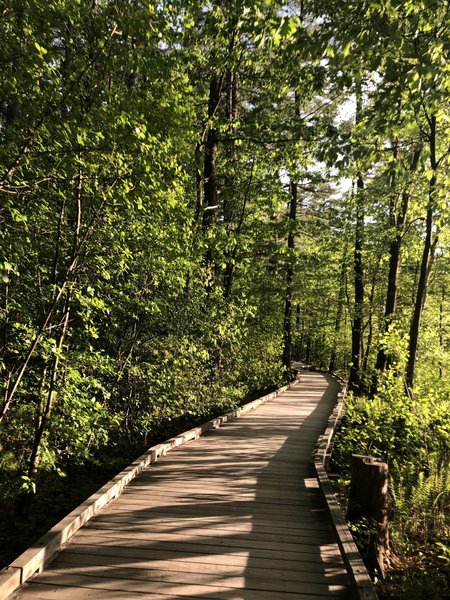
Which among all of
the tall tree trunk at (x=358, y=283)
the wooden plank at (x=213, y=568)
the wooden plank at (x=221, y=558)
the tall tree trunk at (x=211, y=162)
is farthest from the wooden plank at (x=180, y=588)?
the tall tree trunk at (x=358, y=283)

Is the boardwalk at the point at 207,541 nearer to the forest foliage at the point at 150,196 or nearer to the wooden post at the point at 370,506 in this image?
the wooden post at the point at 370,506

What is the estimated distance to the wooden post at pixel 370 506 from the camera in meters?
3.98

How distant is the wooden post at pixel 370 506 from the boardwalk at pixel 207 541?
0.36m

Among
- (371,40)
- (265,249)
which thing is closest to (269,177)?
(265,249)

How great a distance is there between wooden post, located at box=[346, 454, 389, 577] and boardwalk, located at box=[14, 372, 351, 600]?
361 millimetres

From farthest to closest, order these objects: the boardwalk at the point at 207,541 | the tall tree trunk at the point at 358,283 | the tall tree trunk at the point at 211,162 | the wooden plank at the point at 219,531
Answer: the tall tree trunk at the point at 358,283
the tall tree trunk at the point at 211,162
the wooden plank at the point at 219,531
the boardwalk at the point at 207,541

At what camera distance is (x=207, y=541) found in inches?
159

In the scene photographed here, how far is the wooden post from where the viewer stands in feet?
13.1

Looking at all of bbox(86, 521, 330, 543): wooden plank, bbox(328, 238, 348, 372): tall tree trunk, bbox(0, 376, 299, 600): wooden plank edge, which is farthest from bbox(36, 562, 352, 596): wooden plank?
bbox(328, 238, 348, 372): tall tree trunk

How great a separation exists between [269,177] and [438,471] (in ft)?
30.5

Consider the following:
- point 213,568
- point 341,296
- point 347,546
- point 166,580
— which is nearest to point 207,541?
point 213,568

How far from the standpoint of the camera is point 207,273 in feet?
31.0

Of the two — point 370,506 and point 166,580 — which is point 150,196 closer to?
point 166,580

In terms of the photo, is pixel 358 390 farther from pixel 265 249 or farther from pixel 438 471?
pixel 438 471
